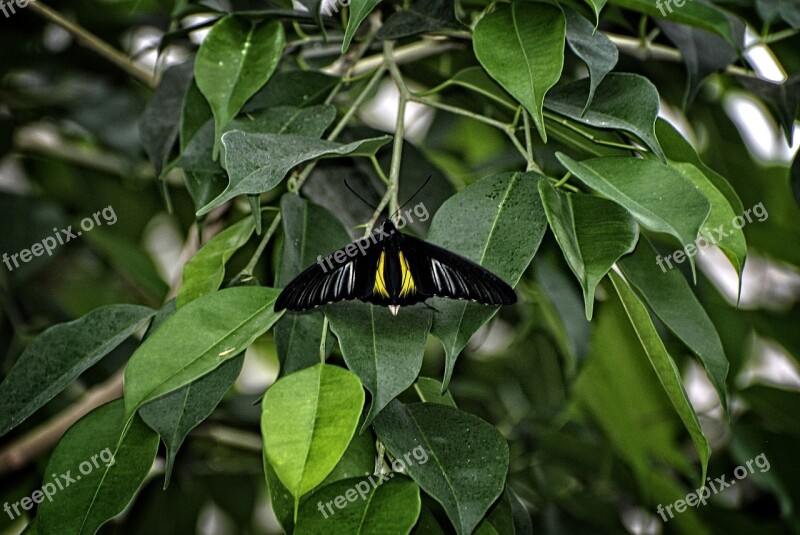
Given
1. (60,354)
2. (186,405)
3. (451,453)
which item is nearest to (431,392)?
(451,453)

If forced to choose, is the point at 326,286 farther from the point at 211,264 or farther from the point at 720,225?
the point at 720,225

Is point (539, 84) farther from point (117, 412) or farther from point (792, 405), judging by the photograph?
point (792, 405)

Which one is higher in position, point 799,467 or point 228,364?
point 228,364

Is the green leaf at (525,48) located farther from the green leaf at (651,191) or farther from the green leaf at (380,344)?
the green leaf at (380,344)

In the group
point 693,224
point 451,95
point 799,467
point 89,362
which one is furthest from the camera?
point 799,467

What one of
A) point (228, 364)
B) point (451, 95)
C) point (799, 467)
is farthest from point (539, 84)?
point (799, 467)

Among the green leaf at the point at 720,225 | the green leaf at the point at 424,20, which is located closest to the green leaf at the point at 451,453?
the green leaf at the point at 720,225

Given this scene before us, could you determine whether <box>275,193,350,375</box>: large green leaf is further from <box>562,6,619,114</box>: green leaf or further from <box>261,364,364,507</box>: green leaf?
<box>562,6,619,114</box>: green leaf

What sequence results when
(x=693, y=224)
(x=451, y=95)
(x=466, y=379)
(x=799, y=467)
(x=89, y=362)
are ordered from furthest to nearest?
1. (x=466, y=379)
2. (x=799, y=467)
3. (x=451, y=95)
4. (x=89, y=362)
5. (x=693, y=224)
